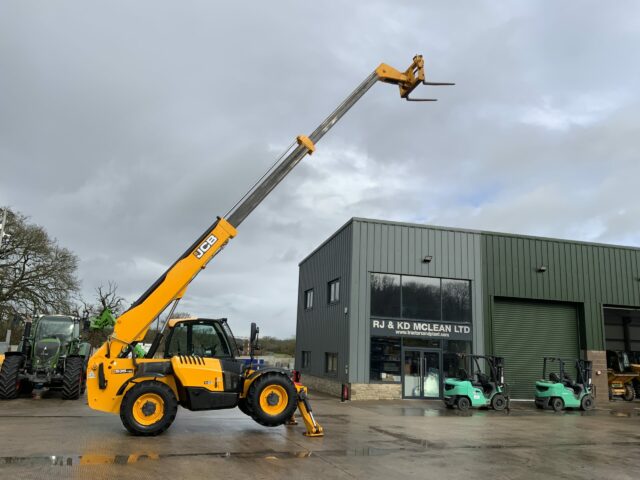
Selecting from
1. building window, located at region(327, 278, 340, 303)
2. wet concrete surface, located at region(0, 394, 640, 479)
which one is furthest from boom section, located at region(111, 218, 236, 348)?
building window, located at region(327, 278, 340, 303)

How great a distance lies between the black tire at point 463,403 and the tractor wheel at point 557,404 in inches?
137

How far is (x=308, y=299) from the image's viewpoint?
1061 inches

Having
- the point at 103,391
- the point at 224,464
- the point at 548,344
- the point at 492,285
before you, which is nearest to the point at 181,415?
the point at 103,391

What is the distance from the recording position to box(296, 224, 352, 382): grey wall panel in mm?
20328

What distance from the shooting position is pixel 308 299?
88.4 feet

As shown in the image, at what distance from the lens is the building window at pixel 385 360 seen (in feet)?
63.6

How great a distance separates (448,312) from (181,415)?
12030 mm

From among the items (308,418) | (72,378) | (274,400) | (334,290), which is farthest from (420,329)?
(72,378)

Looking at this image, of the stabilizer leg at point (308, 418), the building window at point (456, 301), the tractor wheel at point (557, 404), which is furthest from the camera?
the building window at point (456, 301)

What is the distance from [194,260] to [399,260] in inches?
456

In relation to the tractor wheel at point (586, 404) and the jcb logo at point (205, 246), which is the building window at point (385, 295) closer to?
the tractor wheel at point (586, 404)

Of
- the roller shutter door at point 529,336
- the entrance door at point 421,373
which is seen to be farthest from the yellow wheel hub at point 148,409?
the roller shutter door at point 529,336

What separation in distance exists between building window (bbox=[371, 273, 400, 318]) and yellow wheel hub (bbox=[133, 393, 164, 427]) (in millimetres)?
11676

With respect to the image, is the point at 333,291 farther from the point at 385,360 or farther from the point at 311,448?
the point at 311,448
